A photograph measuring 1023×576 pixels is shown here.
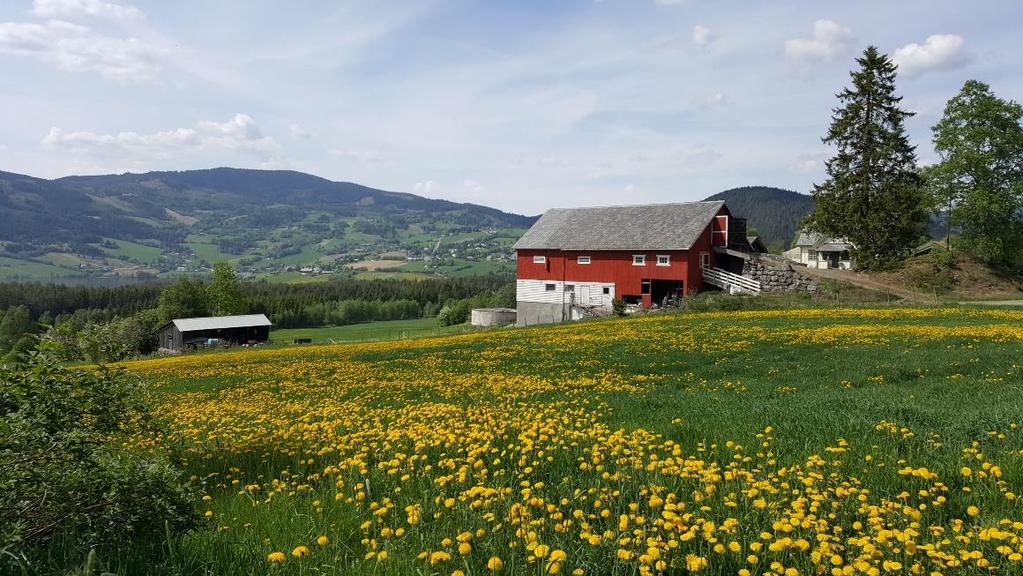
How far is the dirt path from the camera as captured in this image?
142 ft

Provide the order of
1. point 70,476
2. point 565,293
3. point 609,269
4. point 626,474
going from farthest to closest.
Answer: point 565,293, point 609,269, point 626,474, point 70,476

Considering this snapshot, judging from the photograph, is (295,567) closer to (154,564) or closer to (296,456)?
(154,564)

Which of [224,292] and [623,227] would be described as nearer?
[623,227]

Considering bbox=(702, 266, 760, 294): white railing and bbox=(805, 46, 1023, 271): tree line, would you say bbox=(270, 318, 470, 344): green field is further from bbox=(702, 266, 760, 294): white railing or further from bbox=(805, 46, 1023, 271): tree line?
bbox=(805, 46, 1023, 271): tree line

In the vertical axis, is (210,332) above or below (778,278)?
below

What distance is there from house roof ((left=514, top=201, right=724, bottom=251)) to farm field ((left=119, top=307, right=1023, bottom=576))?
115 feet

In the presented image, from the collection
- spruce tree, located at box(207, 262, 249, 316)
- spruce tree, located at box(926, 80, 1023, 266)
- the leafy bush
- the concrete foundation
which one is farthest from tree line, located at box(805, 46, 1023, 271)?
spruce tree, located at box(207, 262, 249, 316)

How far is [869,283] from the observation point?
4856 cm

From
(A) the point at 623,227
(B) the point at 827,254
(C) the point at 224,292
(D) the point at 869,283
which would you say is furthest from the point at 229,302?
(B) the point at 827,254

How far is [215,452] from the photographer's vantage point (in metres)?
8.55

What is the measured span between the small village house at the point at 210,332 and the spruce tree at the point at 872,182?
78.0m

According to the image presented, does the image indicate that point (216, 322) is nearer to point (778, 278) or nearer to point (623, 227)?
point (623, 227)

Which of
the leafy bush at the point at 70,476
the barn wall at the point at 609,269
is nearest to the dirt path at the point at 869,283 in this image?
the barn wall at the point at 609,269

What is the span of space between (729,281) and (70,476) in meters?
50.2
